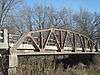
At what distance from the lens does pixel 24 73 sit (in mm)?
16922

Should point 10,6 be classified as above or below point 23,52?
above

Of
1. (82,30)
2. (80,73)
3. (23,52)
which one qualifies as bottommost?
(80,73)

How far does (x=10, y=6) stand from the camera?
52812mm

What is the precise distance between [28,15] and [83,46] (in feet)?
→ 122

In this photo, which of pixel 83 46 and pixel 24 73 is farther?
pixel 83 46

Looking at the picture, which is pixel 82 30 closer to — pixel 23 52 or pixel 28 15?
pixel 28 15

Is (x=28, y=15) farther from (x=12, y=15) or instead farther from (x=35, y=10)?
(x=12, y=15)

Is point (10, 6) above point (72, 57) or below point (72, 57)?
above

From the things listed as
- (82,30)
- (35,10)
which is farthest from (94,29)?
(35,10)

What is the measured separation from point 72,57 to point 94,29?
3233cm

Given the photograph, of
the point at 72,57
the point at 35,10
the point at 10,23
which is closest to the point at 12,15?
the point at 10,23

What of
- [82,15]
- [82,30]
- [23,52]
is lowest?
[23,52]

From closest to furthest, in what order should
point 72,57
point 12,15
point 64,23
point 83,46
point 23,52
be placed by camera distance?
point 23,52
point 83,46
point 72,57
point 12,15
point 64,23

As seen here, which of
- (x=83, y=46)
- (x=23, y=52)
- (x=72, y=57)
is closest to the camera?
(x=23, y=52)
